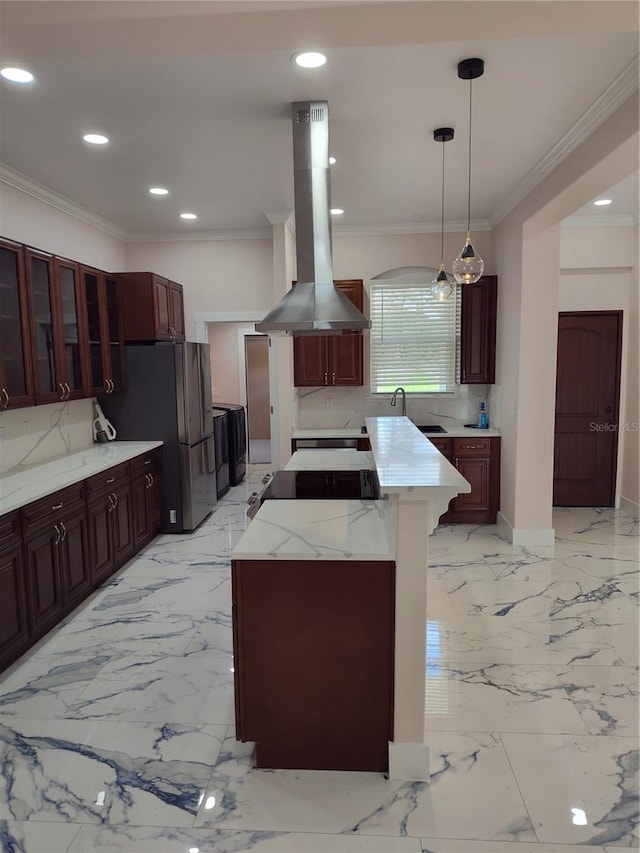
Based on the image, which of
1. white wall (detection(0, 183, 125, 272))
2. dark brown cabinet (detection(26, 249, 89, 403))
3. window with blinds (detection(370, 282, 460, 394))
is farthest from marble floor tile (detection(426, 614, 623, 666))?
white wall (detection(0, 183, 125, 272))

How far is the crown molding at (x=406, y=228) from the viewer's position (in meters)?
5.45

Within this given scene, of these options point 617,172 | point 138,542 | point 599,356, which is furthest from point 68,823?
point 599,356

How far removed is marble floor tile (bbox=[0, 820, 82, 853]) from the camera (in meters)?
1.81

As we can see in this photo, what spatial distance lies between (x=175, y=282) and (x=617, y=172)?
13.5 ft

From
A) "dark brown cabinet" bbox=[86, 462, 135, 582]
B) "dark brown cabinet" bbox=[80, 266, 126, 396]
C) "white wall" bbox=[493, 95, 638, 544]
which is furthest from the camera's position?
"white wall" bbox=[493, 95, 638, 544]

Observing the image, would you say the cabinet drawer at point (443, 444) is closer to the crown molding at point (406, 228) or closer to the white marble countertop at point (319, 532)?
the crown molding at point (406, 228)

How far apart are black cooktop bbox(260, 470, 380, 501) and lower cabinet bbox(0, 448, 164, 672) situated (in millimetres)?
1297

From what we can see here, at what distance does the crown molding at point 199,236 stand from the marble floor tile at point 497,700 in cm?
452

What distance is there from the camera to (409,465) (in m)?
2.30

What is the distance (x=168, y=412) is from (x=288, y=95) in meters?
2.87

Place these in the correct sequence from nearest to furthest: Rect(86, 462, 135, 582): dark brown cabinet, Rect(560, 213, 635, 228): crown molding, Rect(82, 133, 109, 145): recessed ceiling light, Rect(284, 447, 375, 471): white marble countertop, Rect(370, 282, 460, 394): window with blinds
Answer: Rect(82, 133, 109, 145): recessed ceiling light → Rect(284, 447, 375, 471): white marble countertop → Rect(86, 462, 135, 582): dark brown cabinet → Rect(560, 213, 635, 228): crown molding → Rect(370, 282, 460, 394): window with blinds

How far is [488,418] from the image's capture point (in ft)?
18.1

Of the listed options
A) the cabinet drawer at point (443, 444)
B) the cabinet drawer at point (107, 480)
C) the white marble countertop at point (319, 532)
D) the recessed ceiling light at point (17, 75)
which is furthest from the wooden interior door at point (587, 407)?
the recessed ceiling light at point (17, 75)

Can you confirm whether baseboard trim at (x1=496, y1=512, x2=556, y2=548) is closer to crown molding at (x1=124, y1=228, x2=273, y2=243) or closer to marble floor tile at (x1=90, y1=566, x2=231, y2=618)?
marble floor tile at (x1=90, y1=566, x2=231, y2=618)
